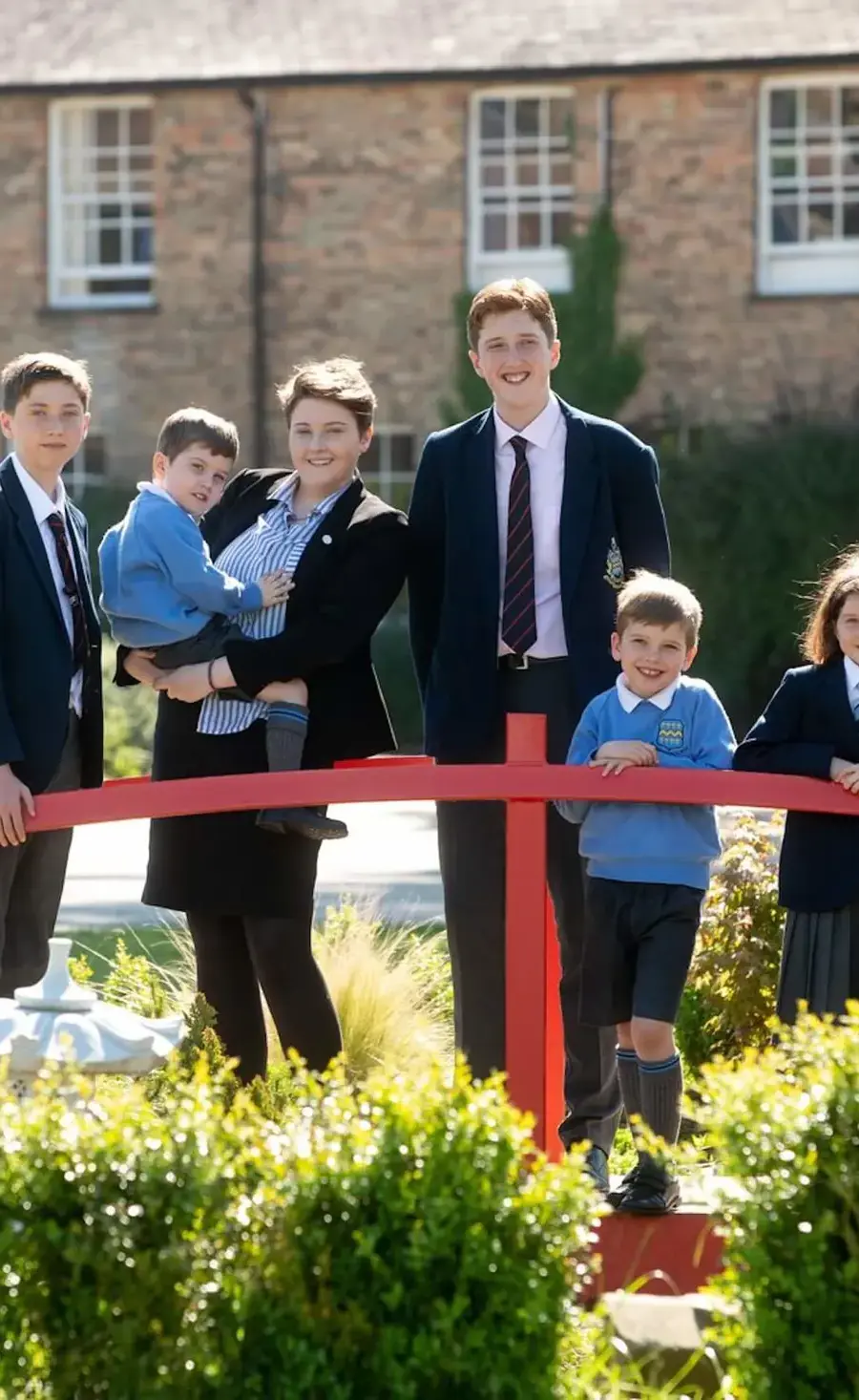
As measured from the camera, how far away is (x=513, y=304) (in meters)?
5.01

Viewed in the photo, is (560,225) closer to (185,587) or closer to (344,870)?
(344,870)

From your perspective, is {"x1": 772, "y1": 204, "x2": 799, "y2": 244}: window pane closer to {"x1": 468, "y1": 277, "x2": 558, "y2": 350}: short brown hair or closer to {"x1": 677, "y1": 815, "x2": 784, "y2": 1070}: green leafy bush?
{"x1": 677, "y1": 815, "x2": 784, "y2": 1070}: green leafy bush

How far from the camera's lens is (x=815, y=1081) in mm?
3496

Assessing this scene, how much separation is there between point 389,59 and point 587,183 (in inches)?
87.8

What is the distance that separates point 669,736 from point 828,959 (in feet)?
1.80

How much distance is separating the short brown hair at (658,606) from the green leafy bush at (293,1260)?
1541 mm

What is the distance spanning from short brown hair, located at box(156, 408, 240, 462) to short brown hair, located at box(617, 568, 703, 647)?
1.02 metres

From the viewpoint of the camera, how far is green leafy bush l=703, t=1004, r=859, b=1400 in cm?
336

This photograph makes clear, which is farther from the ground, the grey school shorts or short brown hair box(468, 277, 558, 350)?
short brown hair box(468, 277, 558, 350)

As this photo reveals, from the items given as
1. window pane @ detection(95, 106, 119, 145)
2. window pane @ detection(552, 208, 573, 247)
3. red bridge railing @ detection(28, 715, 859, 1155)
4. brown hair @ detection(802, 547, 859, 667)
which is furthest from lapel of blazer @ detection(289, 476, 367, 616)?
window pane @ detection(95, 106, 119, 145)

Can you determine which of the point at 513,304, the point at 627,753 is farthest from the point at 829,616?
the point at 513,304

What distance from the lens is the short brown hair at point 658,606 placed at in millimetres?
4762

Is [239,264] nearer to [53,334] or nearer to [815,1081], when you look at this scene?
[53,334]

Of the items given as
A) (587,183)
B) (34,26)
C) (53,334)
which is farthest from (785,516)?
(34,26)
